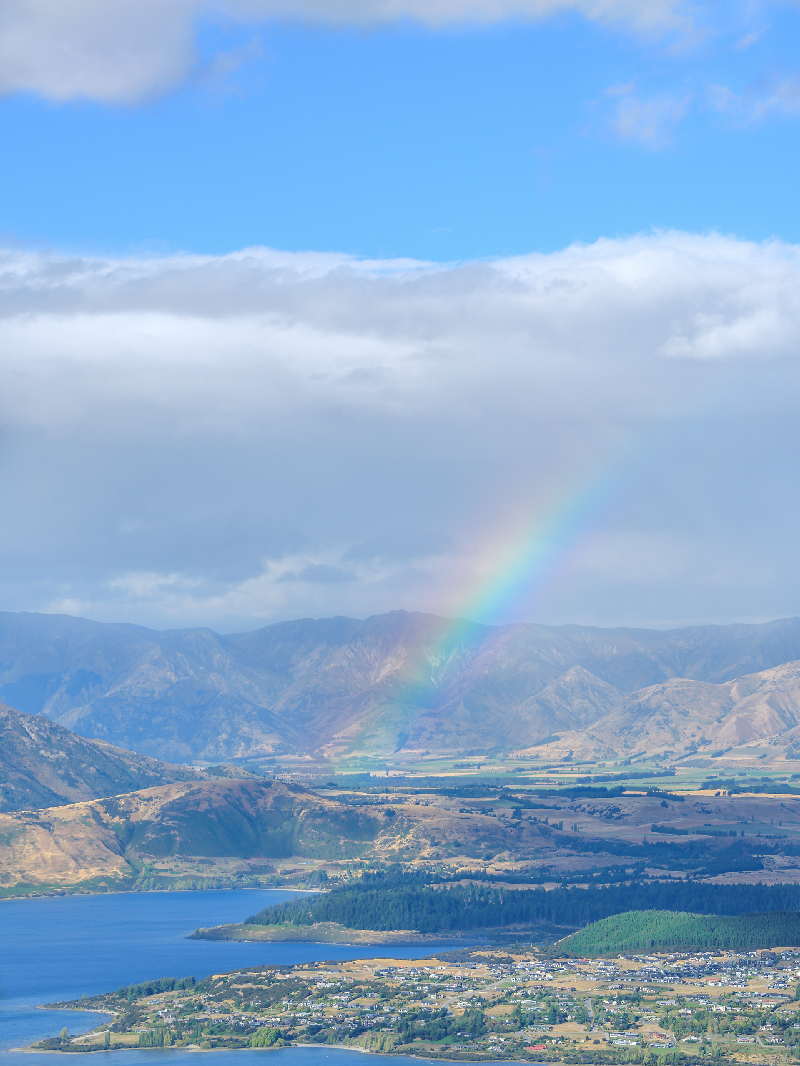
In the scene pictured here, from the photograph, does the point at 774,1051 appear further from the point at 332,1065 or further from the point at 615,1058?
the point at 332,1065

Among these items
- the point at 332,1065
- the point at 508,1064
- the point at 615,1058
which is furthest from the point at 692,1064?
the point at 332,1065

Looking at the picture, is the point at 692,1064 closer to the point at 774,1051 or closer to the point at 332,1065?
the point at 774,1051

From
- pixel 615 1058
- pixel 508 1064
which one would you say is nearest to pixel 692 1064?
pixel 615 1058

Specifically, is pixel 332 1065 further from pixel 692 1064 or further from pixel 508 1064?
pixel 692 1064

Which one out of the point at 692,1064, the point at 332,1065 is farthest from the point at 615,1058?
the point at 332,1065

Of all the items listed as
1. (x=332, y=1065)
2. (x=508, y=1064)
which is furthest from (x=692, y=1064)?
(x=332, y=1065)

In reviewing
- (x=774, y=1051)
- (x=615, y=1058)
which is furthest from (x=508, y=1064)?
(x=774, y=1051)

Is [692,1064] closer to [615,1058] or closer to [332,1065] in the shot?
[615,1058]
